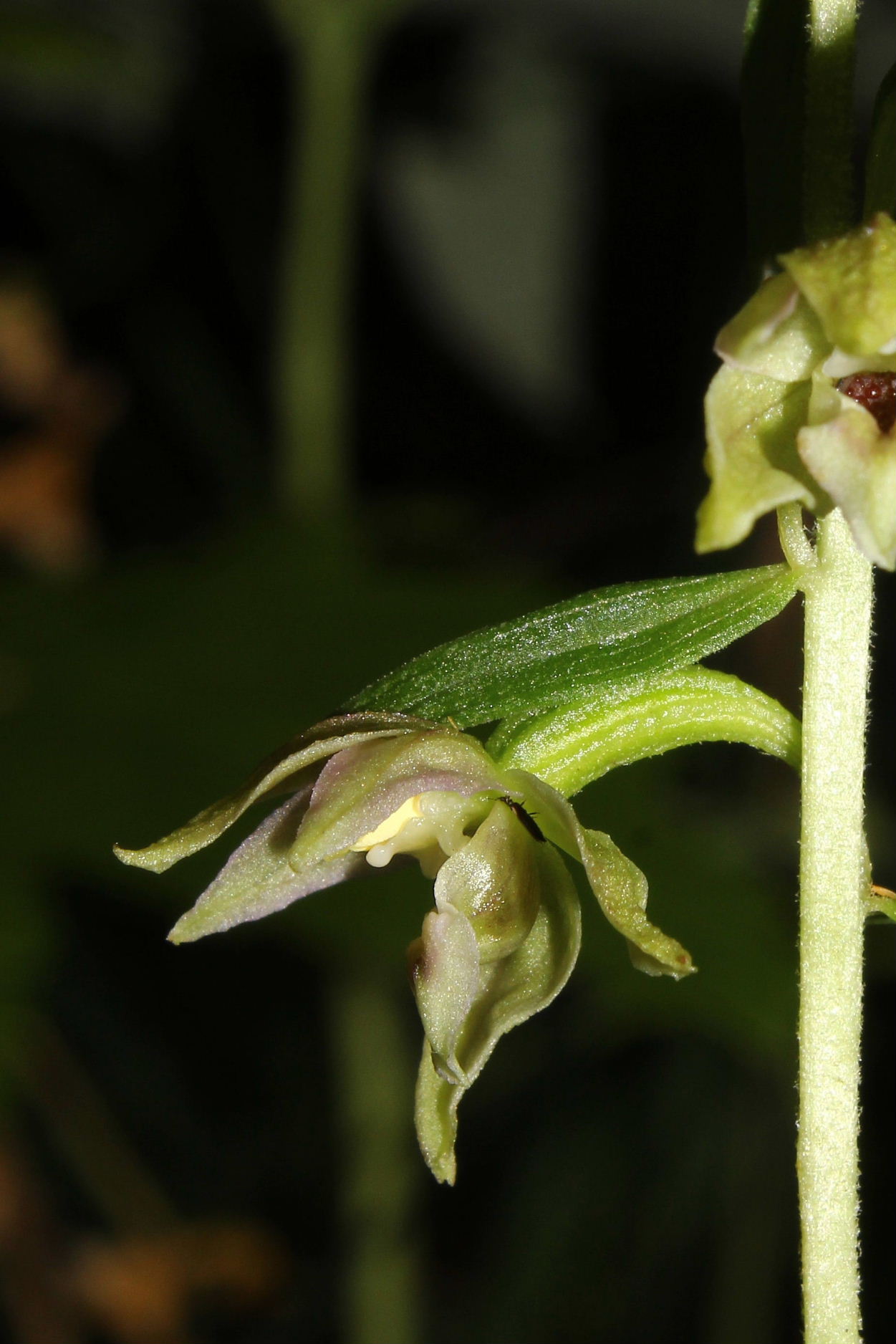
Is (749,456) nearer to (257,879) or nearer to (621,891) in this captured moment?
(621,891)

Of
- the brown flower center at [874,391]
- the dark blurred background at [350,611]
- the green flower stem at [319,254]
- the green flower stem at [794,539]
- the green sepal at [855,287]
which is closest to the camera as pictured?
the green sepal at [855,287]

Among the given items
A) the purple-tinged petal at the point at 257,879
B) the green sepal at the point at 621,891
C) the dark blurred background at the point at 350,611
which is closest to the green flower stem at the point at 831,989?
the green sepal at the point at 621,891

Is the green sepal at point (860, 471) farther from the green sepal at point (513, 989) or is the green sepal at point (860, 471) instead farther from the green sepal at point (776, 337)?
the green sepal at point (513, 989)

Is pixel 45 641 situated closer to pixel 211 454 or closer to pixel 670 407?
pixel 211 454

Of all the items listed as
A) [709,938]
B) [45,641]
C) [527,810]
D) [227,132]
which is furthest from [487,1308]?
[227,132]

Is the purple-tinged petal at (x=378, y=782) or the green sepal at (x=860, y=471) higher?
the green sepal at (x=860, y=471)

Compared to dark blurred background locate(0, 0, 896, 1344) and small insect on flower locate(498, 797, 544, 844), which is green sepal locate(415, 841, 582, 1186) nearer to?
small insect on flower locate(498, 797, 544, 844)

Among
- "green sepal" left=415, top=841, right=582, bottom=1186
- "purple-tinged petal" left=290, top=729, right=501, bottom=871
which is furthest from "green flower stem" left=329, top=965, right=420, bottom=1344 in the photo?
"purple-tinged petal" left=290, top=729, right=501, bottom=871

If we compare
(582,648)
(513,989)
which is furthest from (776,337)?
(513,989)
